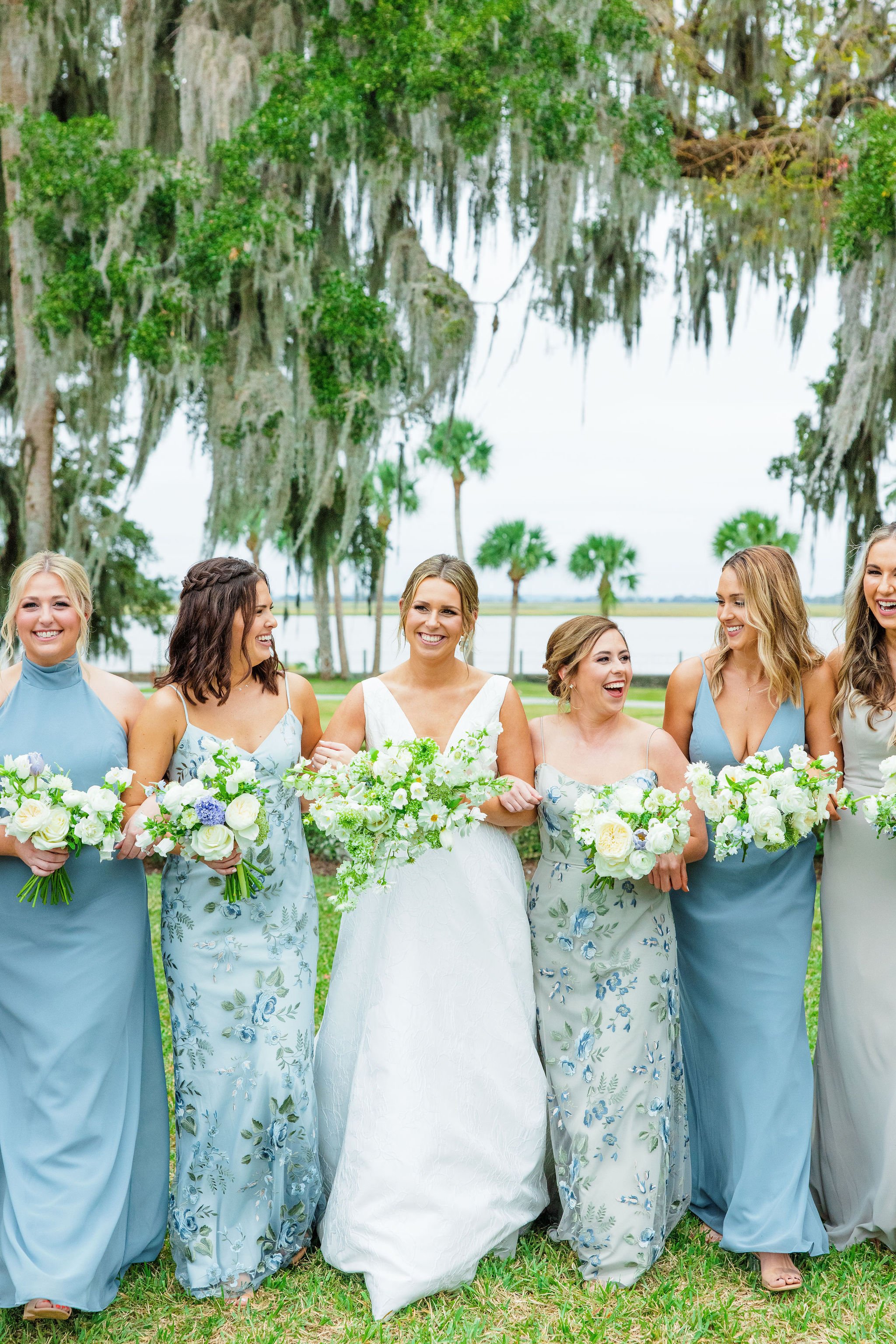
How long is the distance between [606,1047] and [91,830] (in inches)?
69.0

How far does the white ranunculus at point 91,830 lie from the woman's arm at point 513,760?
119cm

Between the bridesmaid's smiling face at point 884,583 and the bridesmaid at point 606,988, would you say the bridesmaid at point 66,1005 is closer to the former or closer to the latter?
the bridesmaid at point 606,988

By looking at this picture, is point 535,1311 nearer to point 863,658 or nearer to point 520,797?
point 520,797

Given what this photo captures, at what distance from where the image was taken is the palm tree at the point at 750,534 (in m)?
25.8

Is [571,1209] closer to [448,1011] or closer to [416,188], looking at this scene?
[448,1011]

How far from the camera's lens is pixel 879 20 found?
32.7 ft

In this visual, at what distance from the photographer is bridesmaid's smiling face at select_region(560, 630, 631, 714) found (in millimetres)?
3479

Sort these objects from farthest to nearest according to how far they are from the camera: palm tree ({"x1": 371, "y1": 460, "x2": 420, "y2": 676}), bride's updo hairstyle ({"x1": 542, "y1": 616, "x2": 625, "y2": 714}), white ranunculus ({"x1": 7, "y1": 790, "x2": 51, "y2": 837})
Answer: palm tree ({"x1": 371, "y1": 460, "x2": 420, "y2": 676}) < bride's updo hairstyle ({"x1": 542, "y1": 616, "x2": 625, "y2": 714}) < white ranunculus ({"x1": 7, "y1": 790, "x2": 51, "y2": 837})

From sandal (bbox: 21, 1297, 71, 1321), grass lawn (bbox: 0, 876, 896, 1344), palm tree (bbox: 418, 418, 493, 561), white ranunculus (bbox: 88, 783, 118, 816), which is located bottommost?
grass lawn (bbox: 0, 876, 896, 1344)

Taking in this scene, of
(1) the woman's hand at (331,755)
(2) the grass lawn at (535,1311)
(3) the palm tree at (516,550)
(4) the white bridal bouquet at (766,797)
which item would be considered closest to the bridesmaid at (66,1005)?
(2) the grass lawn at (535,1311)

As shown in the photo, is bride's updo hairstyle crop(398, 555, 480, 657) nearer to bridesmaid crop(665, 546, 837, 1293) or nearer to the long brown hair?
the long brown hair

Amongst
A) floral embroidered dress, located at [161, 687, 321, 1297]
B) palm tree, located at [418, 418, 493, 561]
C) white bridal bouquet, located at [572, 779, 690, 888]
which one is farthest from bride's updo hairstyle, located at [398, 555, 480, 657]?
palm tree, located at [418, 418, 493, 561]

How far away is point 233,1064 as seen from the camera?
3307 mm

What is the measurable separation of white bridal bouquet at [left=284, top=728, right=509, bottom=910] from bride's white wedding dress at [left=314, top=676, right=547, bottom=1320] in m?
0.30
